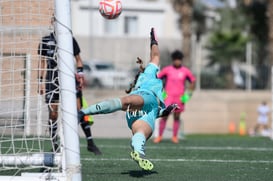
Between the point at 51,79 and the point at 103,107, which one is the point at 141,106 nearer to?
the point at 103,107

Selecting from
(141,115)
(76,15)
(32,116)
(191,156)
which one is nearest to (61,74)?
(141,115)

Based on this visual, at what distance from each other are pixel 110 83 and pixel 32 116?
21.4 metres

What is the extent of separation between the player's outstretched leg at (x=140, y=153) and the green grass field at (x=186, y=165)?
7.0 inches

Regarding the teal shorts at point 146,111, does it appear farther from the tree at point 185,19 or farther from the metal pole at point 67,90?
the tree at point 185,19

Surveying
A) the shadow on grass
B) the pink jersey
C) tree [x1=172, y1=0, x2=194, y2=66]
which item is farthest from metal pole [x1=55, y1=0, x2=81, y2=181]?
tree [x1=172, y1=0, x2=194, y2=66]

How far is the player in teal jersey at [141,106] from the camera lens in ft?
29.3

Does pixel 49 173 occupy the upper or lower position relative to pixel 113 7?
lower

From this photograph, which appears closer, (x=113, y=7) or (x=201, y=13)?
(x=113, y=7)

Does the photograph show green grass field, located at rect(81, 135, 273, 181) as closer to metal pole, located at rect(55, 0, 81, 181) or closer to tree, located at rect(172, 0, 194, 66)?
metal pole, located at rect(55, 0, 81, 181)

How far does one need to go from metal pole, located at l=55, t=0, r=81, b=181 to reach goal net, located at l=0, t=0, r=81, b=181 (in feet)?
1.30

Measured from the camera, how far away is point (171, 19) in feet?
165

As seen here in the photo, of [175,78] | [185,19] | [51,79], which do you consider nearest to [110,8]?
[51,79]

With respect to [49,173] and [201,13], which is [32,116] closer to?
[49,173]

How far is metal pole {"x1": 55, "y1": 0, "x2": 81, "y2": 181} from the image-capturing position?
25.5 ft
